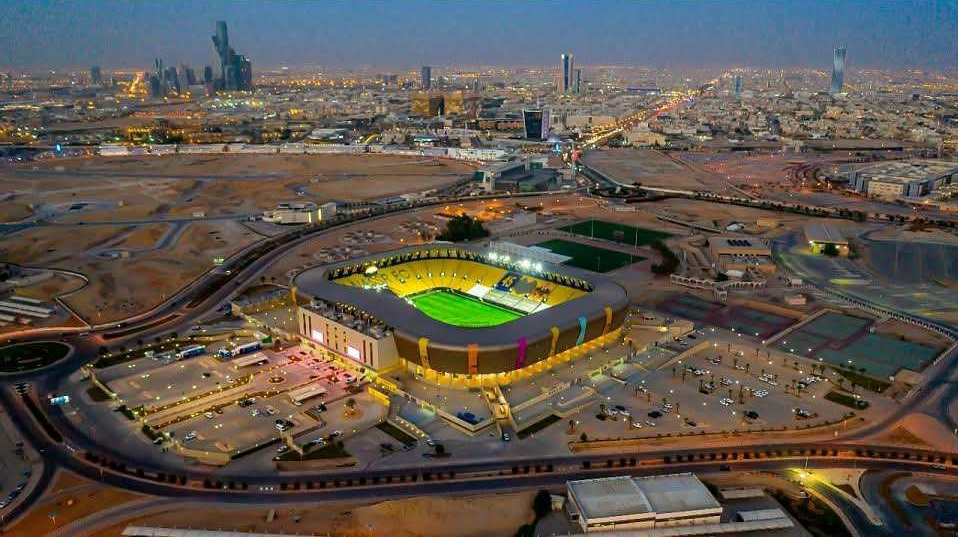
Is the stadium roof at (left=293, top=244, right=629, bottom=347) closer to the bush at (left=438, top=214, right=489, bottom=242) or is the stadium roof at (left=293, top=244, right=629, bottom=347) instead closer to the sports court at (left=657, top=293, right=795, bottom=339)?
the sports court at (left=657, top=293, right=795, bottom=339)

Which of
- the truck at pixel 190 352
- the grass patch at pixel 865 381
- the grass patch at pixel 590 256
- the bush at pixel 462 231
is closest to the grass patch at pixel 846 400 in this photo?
the grass patch at pixel 865 381

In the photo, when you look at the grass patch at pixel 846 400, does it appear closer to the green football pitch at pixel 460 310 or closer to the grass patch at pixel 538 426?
the grass patch at pixel 538 426

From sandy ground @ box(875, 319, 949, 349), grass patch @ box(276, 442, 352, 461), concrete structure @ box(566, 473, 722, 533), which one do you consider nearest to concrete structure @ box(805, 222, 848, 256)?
sandy ground @ box(875, 319, 949, 349)

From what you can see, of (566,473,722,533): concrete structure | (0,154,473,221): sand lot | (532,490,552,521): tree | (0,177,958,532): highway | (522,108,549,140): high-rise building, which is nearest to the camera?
(566,473,722,533): concrete structure

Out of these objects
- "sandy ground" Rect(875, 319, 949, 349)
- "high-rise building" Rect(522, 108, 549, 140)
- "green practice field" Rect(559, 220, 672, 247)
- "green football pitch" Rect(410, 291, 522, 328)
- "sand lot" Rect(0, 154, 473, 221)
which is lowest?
"sandy ground" Rect(875, 319, 949, 349)

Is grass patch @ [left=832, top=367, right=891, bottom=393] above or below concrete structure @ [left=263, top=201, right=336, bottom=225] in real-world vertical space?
below

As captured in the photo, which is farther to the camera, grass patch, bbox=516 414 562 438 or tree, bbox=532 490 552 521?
grass patch, bbox=516 414 562 438

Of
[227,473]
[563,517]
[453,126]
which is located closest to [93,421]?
[227,473]
